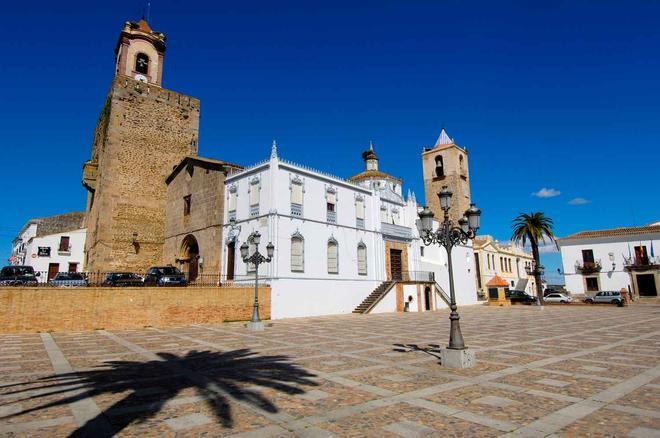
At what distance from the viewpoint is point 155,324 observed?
18.6 m

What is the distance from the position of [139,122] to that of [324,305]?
2105 centimetres

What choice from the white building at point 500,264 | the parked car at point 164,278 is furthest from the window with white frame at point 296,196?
the white building at point 500,264

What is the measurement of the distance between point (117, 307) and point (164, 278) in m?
5.12

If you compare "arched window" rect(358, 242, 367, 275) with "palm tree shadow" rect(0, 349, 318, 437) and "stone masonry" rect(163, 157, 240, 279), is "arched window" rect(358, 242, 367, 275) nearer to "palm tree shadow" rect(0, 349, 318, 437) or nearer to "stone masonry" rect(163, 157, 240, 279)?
"stone masonry" rect(163, 157, 240, 279)

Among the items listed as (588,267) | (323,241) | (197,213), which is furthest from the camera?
(588,267)

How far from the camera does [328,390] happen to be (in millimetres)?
6738

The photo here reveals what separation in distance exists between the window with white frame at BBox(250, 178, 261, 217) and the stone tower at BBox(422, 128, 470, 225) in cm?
2788

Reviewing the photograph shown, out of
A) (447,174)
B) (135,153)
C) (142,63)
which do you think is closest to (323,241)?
(135,153)

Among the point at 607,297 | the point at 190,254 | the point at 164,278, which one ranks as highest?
the point at 190,254

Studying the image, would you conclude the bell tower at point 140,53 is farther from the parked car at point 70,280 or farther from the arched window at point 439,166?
the arched window at point 439,166

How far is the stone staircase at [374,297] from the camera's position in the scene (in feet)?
88.8

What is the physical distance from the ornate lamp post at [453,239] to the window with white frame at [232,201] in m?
17.9

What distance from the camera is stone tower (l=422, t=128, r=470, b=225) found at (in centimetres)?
4803

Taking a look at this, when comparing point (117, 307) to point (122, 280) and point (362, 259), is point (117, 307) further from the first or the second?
point (362, 259)
